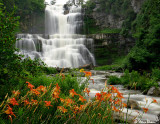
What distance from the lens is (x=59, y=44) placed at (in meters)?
28.3

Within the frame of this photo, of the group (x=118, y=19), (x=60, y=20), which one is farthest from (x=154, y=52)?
(x=60, y=20)

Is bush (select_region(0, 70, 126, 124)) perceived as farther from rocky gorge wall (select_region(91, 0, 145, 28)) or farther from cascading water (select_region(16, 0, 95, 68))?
rocky gorge wall (select_region(91, 0, 145, 28))

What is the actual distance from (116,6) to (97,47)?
12837mm

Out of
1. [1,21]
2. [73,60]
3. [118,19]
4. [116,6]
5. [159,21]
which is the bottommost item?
[73,60]

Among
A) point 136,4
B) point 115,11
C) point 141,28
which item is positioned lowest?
point 141,28

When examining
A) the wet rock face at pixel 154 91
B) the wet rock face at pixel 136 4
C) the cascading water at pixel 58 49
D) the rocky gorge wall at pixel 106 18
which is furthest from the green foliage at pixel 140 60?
the rocky gorge wall at pixel 106 18

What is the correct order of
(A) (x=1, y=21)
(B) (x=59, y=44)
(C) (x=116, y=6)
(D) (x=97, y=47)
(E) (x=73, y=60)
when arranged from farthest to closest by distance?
(C) (x=116, y=6) < (D) (x=97, y=47) < (B) (x=59, y=44) < (E) (x=73, y=60) < (A) (x=1, y=21)

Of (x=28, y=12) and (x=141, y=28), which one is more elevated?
(x=28, y=12)

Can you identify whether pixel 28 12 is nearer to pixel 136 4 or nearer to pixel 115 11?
pixel 115 11

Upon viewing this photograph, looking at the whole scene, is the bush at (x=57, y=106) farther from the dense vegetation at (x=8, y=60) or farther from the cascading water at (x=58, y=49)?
the cascading water at (x=58, y=49)

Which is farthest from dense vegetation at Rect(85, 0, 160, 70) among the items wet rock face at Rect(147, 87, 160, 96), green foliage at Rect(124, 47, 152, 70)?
wet rock face at Rect(147, 87, 160, 96)

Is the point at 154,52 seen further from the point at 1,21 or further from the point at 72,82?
the point at 1,21

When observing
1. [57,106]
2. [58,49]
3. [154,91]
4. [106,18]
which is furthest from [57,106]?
[106,18]

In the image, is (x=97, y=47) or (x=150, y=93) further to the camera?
(x=97, y=47)
